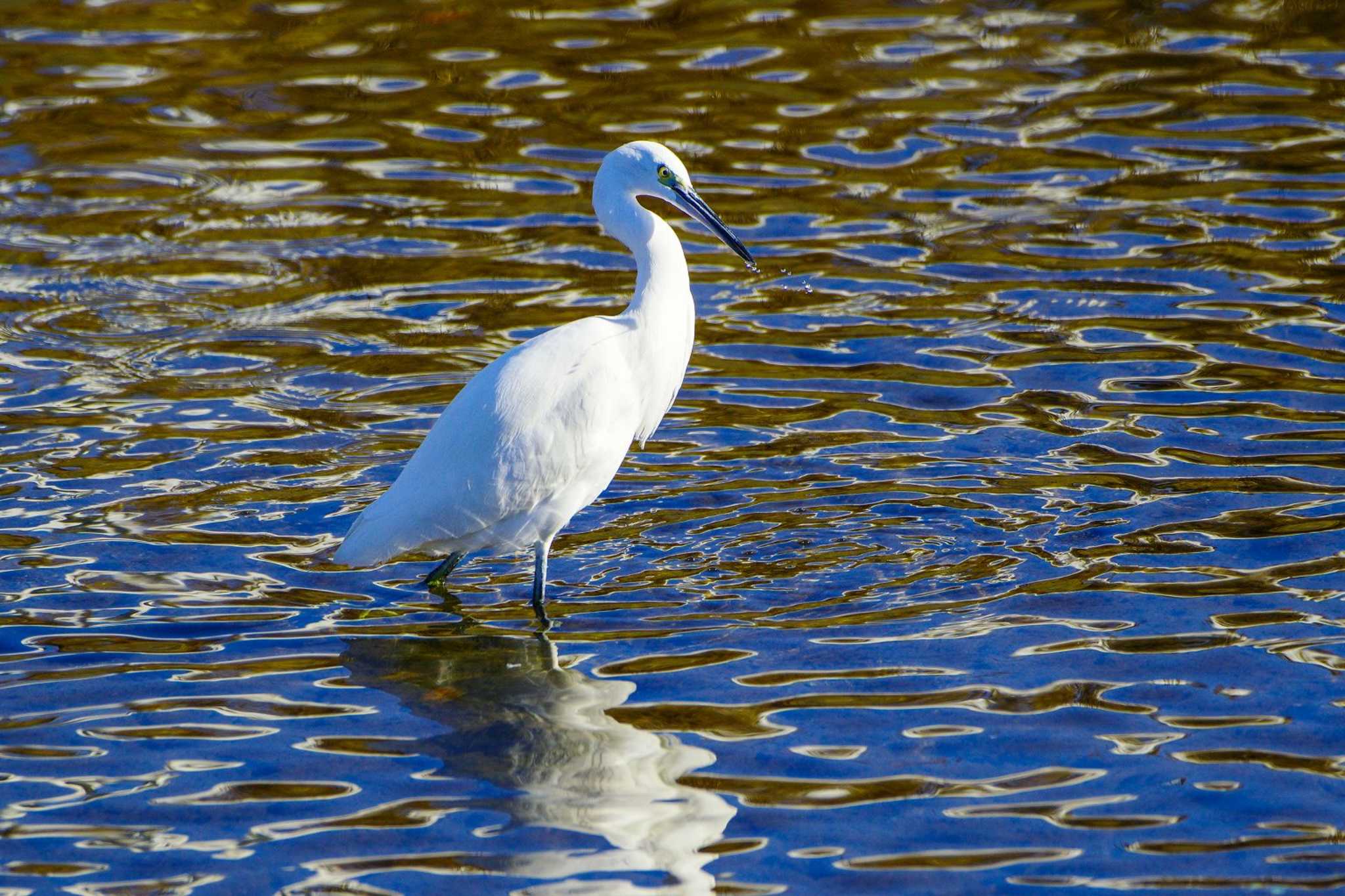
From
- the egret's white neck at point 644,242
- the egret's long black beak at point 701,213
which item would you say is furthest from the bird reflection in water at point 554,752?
the egret's long black beak at point 701,213

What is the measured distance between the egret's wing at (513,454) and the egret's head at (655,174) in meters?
0.54

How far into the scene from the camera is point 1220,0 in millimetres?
13375

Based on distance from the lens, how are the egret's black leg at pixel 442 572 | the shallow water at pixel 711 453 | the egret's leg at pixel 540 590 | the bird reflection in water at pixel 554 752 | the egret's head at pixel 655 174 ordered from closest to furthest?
the bird reflection in water at pixel 554 752 → the shallow water at pixel 711 453 → the egret's leg at pixel 540 590 → the egret's head at pixel 655 174 → the egret's black leg at pixel 442 572

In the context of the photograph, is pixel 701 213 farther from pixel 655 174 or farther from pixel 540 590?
pixel 540 590

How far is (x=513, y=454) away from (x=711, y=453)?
1570 millimetres

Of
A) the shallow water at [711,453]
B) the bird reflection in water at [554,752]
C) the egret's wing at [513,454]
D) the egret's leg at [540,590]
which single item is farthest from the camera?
the egret's wing at [513,454]

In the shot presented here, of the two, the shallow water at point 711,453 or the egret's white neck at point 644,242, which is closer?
the shallow water at point 711,453

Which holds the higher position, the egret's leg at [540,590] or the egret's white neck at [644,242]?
the egret's white neck at [644,242]

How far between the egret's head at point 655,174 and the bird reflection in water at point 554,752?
1.68 m

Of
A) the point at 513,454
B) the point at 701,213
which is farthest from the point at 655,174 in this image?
the point at 513,454

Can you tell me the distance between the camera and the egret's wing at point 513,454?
246 inches

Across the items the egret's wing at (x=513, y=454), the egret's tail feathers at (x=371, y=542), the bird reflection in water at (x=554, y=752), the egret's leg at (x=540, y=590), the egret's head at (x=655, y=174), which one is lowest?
the bird reflection in water at (x=554, y=752)

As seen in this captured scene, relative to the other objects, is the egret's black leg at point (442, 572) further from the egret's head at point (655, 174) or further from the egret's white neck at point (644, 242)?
the egret's head at point (655, 174)

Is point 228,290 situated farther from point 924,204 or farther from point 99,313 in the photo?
point 924,204
